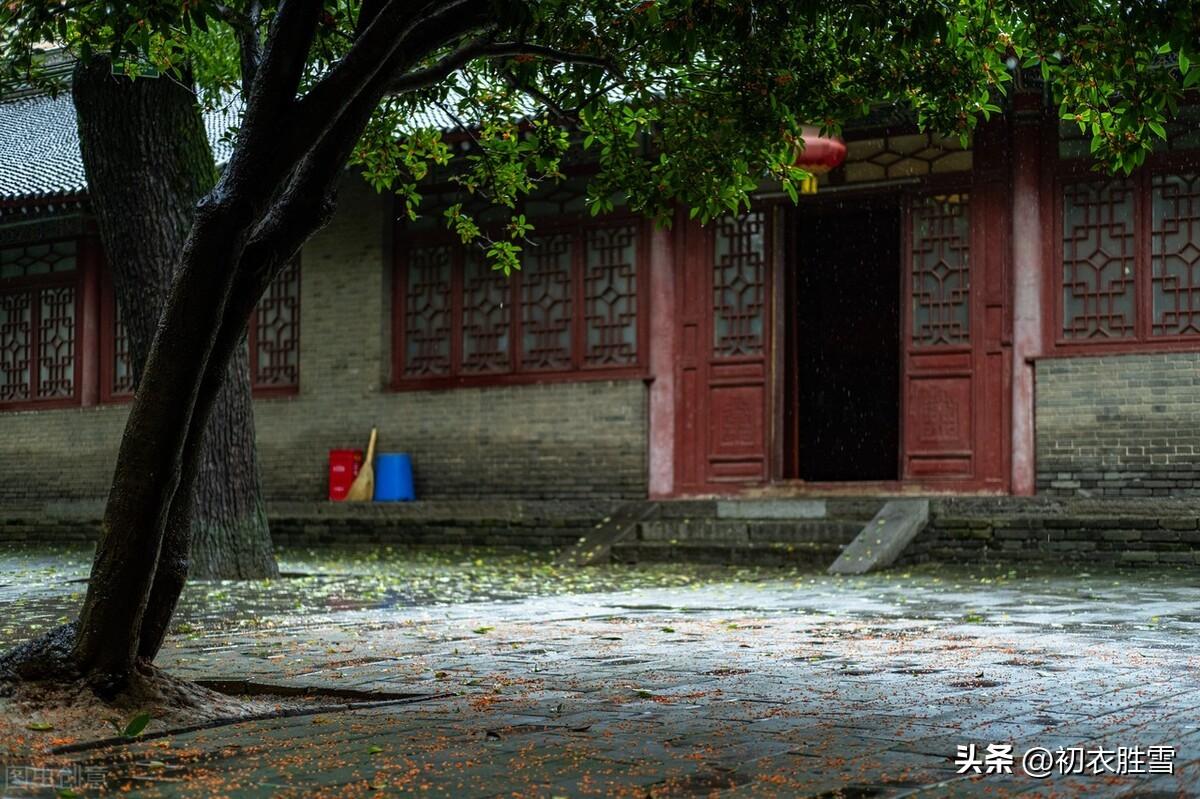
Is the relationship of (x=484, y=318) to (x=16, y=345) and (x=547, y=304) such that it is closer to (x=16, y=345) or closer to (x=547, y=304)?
(x=547, y=304)

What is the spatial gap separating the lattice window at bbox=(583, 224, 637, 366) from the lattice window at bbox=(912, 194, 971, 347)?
9.61 ft

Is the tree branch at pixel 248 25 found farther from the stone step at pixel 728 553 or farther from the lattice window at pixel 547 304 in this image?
the lattice window at pixel 547 304

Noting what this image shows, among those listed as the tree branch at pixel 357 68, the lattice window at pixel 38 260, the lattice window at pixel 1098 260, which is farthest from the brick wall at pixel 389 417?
the tree branch at pixel 357 68

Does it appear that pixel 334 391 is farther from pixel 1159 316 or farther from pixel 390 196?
pixel 1159 316

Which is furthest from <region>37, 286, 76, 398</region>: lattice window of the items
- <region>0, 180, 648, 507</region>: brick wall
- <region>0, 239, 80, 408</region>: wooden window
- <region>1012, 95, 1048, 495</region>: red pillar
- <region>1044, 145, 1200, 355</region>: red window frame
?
<region>1044, 145, 1200, 355</region>: red window frame

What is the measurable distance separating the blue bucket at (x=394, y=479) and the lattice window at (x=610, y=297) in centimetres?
234

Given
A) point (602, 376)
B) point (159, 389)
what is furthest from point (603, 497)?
point (159, 389)

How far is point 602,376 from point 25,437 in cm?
835

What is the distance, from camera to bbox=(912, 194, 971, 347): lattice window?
14414 mm

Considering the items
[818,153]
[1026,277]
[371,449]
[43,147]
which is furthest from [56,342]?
[1026,277]

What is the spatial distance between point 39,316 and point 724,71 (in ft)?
50.1

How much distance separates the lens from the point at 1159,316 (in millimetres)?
13484

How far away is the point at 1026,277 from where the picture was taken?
14.0m


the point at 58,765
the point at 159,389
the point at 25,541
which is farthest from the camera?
the point at 25,541
